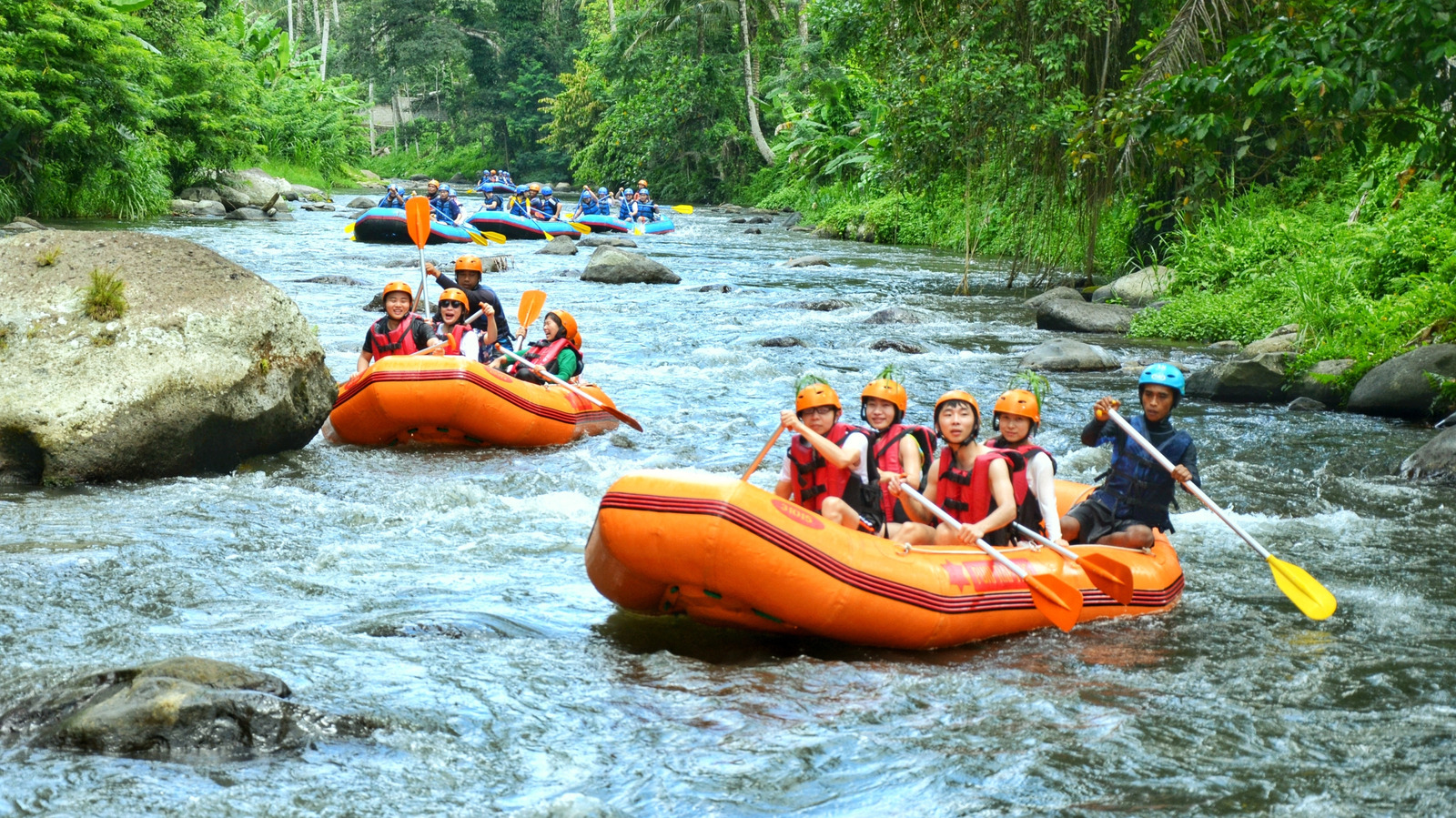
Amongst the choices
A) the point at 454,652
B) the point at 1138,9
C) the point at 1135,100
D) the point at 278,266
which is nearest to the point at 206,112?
the point at 278,266

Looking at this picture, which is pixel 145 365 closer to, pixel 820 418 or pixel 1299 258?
pixel 820 418

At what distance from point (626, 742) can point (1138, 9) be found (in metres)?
13.0

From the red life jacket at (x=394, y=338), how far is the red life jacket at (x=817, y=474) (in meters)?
4.83

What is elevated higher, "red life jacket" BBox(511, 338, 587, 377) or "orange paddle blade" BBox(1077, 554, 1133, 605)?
"red life jacket" BBox(511, 338, 587, 377)

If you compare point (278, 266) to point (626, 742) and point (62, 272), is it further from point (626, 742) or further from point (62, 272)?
point (626, 742)

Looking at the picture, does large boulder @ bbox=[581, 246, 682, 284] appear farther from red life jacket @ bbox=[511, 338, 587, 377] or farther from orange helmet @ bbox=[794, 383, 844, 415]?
orange helmet @ bbox=[794, 383, 844, 415]

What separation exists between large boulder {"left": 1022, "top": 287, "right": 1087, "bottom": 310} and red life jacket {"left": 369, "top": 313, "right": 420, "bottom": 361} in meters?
8.32

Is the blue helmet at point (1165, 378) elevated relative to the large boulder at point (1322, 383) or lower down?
elevated

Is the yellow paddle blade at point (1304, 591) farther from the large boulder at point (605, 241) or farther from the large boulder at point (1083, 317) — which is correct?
the large boulder at point (605, 241)

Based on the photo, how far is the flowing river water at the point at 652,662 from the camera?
154 inches

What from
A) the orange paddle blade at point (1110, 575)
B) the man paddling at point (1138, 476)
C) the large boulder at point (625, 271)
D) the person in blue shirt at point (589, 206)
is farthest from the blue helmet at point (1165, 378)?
the person in blue shirt at point (589, 206)

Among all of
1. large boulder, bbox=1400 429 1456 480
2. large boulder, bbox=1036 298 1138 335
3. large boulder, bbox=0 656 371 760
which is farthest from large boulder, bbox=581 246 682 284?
large boulder, bbox=0 656 371 760

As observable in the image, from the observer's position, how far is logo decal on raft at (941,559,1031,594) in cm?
530

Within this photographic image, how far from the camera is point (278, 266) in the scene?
1905cm
